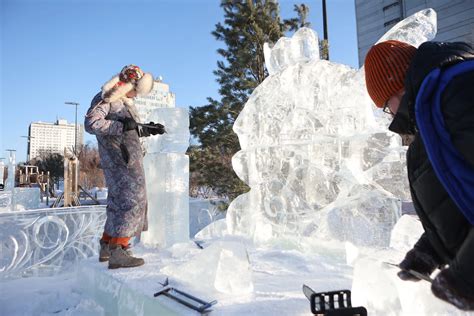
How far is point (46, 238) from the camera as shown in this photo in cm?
340

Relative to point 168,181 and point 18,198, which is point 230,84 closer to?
point 168,181

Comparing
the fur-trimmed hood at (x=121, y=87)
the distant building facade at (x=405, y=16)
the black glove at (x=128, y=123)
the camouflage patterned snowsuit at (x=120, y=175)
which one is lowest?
the camouflage patterned snowsuit at (x=120, y=175)

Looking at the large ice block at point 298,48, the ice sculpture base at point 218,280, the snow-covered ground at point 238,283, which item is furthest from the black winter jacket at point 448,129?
the large ice block at point 298,48

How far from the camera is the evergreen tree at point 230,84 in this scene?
6691mm

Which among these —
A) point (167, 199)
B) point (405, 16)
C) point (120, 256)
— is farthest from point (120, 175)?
point (405, 16)

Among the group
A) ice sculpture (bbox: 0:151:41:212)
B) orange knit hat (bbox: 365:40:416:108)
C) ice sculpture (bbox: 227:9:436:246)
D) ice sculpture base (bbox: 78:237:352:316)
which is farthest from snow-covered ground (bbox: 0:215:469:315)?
ice sculpture (bbox: 0:151:41:212)

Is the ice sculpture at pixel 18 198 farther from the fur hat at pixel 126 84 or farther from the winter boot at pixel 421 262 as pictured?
the winter boot at pixel 421 262

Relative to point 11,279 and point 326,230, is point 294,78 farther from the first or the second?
point 11,279

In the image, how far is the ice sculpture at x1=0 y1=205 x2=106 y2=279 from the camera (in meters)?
3.16

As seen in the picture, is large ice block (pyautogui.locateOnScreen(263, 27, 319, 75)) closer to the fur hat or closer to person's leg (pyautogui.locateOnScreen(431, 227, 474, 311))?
the fur hat

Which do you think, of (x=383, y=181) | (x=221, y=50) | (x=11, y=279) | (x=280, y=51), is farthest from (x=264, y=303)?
(x=221, y=50)

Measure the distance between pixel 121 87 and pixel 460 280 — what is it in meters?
2.33

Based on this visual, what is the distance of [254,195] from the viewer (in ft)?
10.7

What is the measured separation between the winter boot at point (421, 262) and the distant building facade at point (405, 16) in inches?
416
